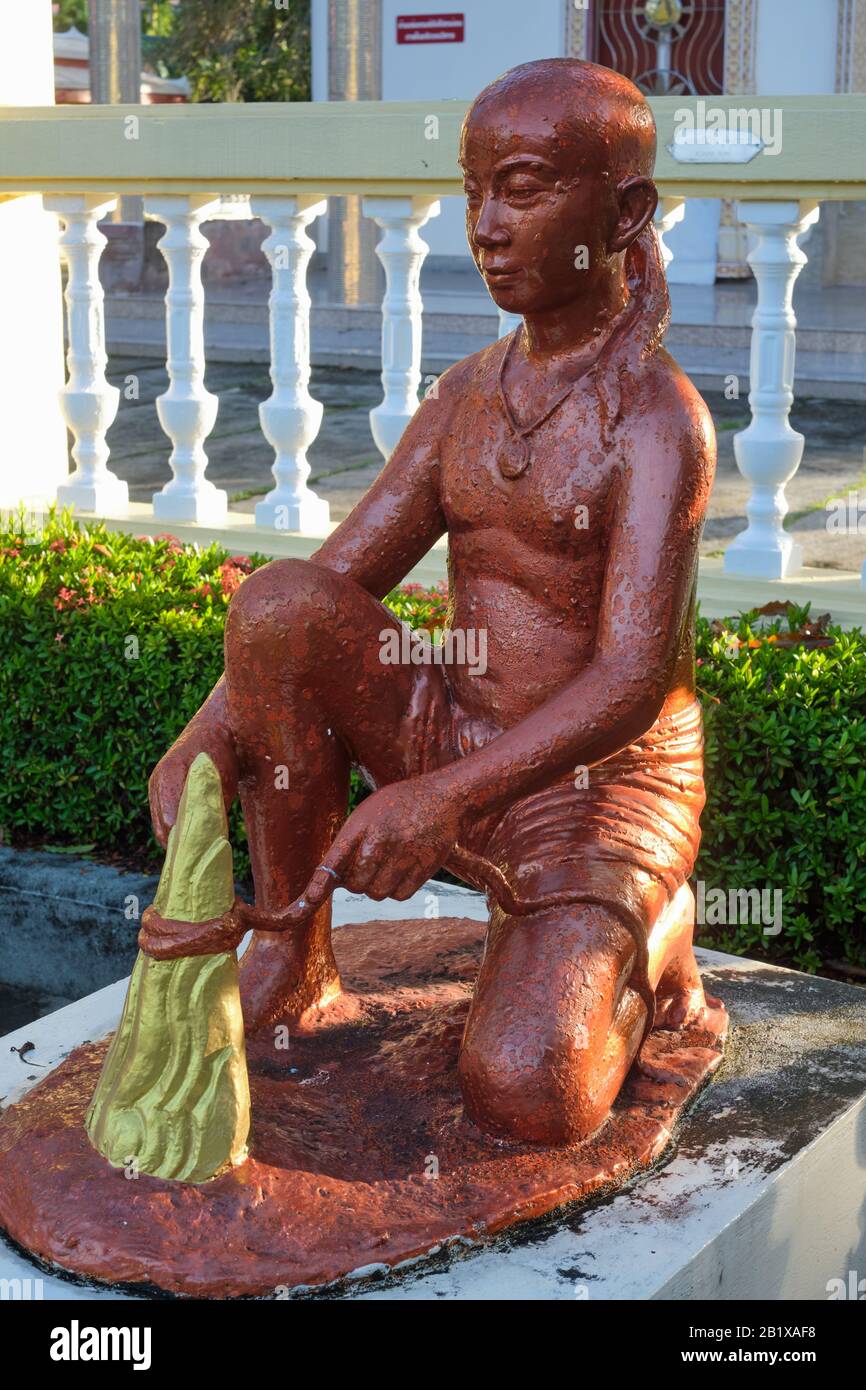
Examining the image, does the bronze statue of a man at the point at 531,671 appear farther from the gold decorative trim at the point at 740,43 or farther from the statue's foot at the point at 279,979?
the gold decorative trim at the point at 740,43

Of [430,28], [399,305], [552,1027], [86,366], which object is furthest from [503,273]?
[430,28]

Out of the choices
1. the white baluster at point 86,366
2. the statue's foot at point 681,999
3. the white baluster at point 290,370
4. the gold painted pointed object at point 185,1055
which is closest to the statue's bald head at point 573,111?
the gold painted pointed object at point 185,1055

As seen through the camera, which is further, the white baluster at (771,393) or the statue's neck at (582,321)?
the white baluster at (771,393)

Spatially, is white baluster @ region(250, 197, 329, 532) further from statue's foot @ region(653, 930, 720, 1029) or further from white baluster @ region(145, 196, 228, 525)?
statue's foot @ region(653, 930, 720, 1029)

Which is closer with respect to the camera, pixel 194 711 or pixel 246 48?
pixel 194 711

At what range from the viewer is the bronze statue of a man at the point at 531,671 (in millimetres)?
2352

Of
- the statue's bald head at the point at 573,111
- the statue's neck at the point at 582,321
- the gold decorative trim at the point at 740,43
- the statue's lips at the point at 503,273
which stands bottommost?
the statue's neck at the point at 582,321

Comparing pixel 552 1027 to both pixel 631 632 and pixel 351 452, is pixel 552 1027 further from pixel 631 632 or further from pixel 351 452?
pixel 351 452

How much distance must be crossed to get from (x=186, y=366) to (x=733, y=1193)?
10.1ft

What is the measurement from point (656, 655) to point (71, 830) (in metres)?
2.17

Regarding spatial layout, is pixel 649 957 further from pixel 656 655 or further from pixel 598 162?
pixel 598 162

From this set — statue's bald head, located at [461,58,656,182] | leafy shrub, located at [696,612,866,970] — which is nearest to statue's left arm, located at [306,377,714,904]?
statue's bald head, located at [461,58,656,182]

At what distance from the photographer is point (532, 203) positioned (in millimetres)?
2332
